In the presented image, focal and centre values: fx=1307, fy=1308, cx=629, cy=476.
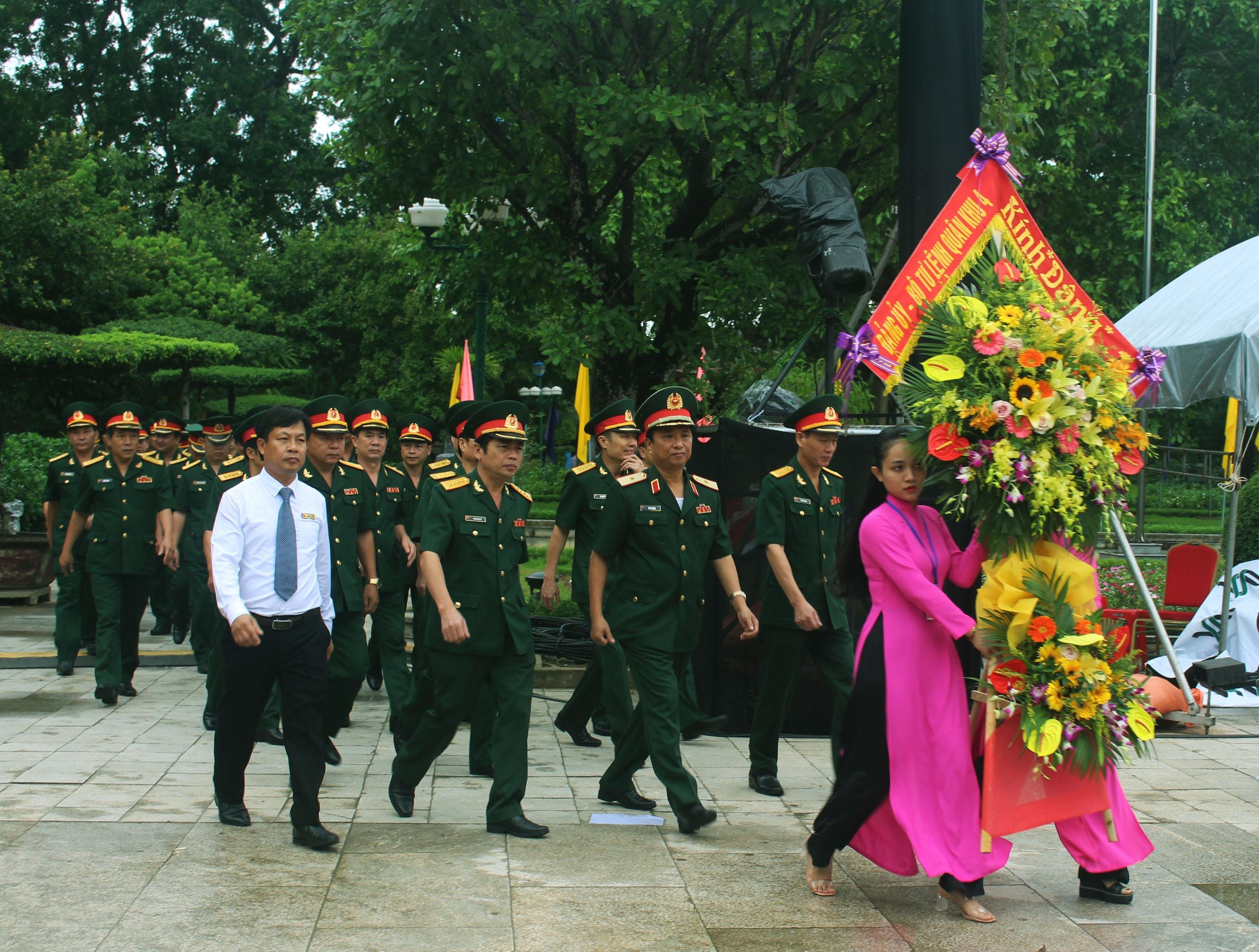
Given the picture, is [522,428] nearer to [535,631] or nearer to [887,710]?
[887,710]

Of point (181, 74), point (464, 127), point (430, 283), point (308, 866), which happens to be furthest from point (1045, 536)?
point (181, 74)

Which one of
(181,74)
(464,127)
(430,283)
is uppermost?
(181,74)

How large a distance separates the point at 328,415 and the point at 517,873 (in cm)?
335

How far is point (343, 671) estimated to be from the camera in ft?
22.9

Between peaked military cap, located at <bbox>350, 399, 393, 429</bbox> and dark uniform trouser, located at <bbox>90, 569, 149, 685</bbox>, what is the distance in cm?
198

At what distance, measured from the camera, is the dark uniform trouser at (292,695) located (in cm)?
554

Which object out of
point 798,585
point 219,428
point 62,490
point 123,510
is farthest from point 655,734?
point 219,428

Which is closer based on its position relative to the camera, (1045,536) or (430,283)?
(1045,536)

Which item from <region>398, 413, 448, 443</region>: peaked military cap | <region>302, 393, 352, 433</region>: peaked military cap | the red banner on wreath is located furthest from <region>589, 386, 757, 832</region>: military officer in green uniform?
<region>398, 413, 448, 443</region>: peaked military cap

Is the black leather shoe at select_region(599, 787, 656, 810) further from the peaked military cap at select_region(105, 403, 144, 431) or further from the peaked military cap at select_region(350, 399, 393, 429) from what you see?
the peaked military cap at select_region(105, 403, 144, 431)

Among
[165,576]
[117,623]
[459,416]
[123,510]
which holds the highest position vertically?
[459,416]

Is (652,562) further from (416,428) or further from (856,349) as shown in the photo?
(416,428)

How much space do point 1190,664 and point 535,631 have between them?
16.1 feet

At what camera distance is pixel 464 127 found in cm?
1220
